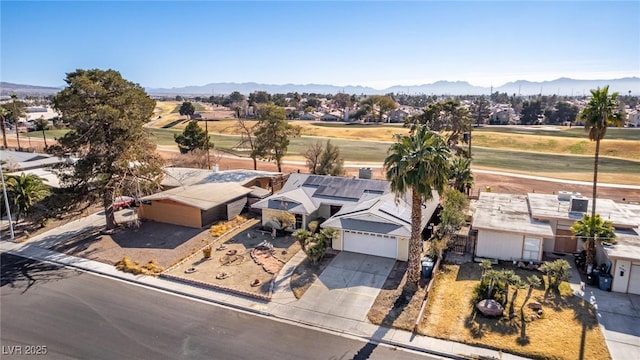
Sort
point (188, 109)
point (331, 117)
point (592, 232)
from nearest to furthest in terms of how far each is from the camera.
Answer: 1. point (592, 232)
2. point (188, 109)
3. point (331, 117)

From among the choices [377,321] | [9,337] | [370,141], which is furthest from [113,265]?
[370,141]

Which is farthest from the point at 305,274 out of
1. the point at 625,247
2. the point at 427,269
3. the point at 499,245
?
the point at 625,247

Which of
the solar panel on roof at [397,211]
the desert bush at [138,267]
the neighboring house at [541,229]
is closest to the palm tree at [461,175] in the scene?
the neighboring house at [541,229]

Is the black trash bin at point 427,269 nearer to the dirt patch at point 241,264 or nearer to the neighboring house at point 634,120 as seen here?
the dirt patch at point 241,264

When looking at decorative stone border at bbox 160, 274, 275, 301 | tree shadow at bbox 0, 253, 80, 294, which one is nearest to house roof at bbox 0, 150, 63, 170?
tree shadow at bbox 0, 253, 80, 294

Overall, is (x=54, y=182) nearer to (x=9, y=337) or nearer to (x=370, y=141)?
(x=9, y=337)

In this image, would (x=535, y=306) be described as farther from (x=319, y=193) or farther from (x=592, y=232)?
(x=319, y=193)
